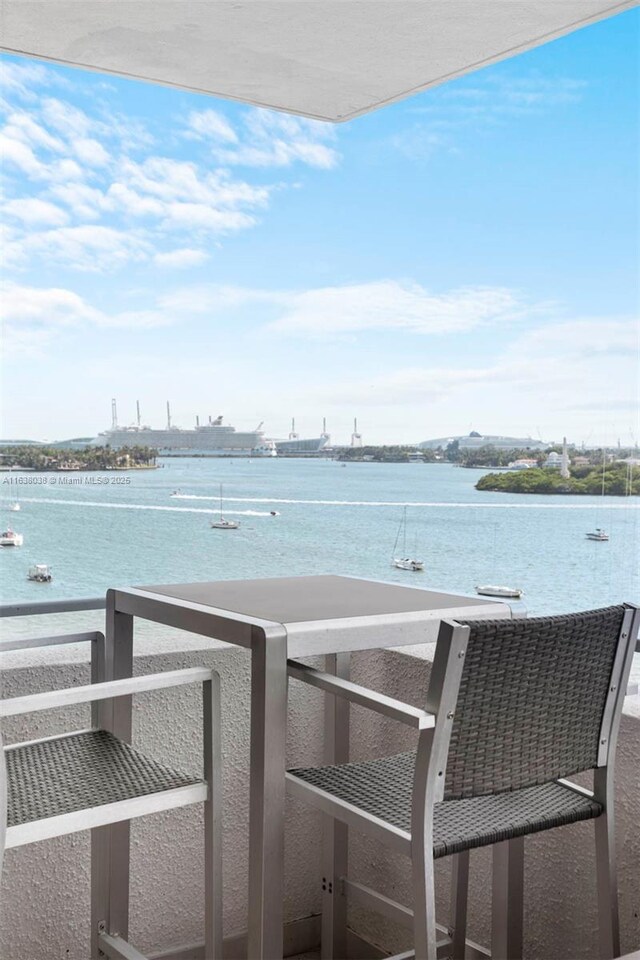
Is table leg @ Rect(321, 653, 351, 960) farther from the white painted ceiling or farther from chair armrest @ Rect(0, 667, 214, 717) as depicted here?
the white painted ceiling

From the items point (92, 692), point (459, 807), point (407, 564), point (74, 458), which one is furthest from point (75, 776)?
point (407, 564)

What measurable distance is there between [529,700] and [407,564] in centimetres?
2295

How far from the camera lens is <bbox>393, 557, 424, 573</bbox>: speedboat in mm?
24000

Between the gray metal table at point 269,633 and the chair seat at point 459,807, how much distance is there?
11 centimetres

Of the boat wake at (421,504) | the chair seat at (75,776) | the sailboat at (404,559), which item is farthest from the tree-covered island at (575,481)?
the chair seat at (75,776)

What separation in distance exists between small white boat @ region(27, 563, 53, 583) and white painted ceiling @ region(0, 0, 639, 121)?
67.6 feet

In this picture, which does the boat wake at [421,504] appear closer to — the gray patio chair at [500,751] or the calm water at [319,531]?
the calm water at [319,531]

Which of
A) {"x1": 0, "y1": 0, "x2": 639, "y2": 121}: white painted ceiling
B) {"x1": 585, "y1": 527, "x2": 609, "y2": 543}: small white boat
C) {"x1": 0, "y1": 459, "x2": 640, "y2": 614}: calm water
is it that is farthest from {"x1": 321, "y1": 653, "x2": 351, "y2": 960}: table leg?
{"x1": 585, "y1": 527, "x2": 609, "y2": 543}: small white boat

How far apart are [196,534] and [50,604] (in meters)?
21.8

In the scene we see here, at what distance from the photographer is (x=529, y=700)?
132 centimetres

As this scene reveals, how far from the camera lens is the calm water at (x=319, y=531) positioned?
73.2 ft

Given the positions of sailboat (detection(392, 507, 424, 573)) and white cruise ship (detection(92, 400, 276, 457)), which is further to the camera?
sailboat (detection(392, 507, 424, 573))

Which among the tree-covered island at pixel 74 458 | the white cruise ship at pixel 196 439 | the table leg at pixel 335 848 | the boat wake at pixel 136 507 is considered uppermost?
the white cruise ship at pixel 196 439

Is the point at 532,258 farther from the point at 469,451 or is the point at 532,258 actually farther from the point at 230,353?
the point at 230,353
